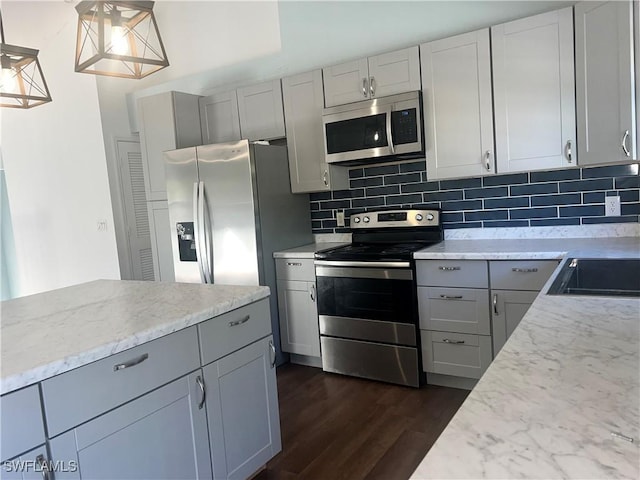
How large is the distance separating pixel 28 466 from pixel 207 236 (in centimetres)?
239

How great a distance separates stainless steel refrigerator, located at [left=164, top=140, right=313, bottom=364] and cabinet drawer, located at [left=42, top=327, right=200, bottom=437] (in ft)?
5.67

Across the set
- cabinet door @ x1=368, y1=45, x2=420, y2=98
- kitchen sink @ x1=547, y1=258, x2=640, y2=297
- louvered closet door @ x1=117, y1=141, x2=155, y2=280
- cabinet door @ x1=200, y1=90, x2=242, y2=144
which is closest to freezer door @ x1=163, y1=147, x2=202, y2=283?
cabinet door @ x1=200, y1=90, x2=242, y2=144

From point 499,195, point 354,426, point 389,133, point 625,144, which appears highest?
point 389,133

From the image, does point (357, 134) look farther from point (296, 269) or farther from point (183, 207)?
point (183, 207)

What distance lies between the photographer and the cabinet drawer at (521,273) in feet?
8.36

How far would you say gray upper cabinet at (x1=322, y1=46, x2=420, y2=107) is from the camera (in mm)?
3090

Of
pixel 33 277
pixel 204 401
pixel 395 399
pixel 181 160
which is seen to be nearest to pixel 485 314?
pixel 395 399

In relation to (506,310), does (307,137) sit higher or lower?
higher

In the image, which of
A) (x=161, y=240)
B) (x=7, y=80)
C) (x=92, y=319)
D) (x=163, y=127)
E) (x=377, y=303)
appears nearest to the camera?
(x=92, y=319)

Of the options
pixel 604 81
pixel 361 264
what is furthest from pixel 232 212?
pixel 604 81

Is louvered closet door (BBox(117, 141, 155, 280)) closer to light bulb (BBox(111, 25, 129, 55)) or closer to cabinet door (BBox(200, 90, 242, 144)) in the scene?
cabinet door (BBox(200, 90, 242, 144))

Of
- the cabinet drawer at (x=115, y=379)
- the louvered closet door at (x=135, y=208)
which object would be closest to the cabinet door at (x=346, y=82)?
the cabinet drawer at (x=115, y=379)

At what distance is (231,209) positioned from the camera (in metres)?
3.42

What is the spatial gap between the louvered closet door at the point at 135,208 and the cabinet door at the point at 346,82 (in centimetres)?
251
